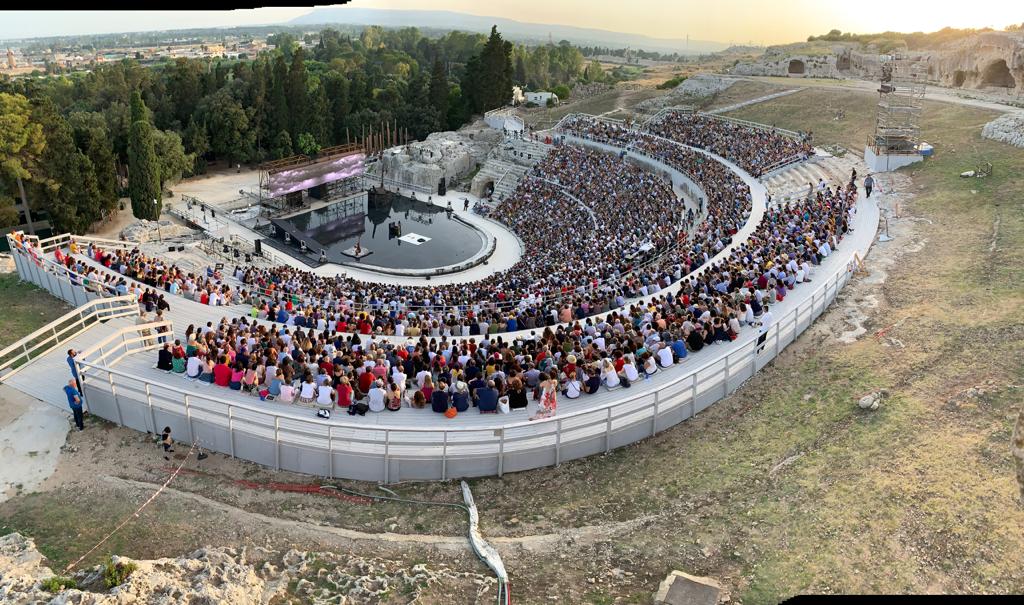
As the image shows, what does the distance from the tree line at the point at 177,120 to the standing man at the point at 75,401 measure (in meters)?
27.2

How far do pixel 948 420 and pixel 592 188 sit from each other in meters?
34.1

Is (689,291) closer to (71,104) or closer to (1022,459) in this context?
(1022,459)

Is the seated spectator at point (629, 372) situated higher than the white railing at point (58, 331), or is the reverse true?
the seated spectator at point (629, 372)

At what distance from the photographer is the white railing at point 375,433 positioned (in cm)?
1295

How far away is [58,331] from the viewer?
62.8ft

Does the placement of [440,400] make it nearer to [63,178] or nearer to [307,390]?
[307,390]

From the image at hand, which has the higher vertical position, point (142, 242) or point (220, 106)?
point (220, 106)

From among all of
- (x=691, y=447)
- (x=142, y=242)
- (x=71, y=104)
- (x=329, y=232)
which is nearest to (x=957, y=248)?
(x=691, y=447)

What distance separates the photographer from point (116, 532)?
10883mm

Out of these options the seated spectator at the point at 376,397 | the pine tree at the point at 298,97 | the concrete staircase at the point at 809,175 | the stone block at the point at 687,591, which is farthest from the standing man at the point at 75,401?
the pine tree at the point at 298,97

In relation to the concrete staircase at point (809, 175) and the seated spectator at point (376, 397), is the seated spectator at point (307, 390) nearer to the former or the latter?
the seated spectator at point (376, 397)

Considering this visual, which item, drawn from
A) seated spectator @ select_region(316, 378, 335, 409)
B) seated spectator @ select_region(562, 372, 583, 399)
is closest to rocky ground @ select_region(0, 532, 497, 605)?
seated spectator @ select_region(316, 378, 335, 409)

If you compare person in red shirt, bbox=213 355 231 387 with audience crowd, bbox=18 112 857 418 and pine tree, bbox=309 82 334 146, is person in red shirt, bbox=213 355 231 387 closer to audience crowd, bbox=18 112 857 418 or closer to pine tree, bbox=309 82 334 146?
audience crowd, bbox=18 112 857 418

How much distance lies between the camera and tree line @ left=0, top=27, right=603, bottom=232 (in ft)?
120
